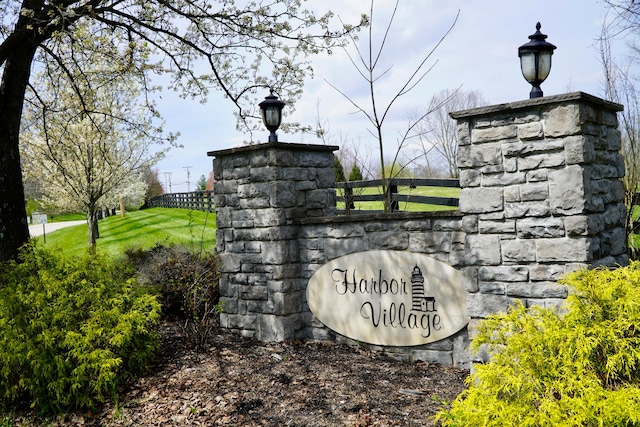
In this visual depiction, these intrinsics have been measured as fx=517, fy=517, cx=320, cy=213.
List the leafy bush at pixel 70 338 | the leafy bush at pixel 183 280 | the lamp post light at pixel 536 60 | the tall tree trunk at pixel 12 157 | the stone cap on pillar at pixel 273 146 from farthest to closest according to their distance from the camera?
1. the tall tree trunk at pixel 12 157
2. the leafy bush at pixel 183 280
3. the stone cap on pillar at pixel 273 146
4. the leafy bush at pixel 70 338
5. the lamp post light at pixel 536 60

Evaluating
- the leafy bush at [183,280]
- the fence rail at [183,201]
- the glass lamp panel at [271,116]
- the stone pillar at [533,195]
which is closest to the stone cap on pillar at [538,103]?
the stone pillar at [533,195]

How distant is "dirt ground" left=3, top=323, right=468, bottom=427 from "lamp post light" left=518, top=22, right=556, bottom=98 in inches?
105

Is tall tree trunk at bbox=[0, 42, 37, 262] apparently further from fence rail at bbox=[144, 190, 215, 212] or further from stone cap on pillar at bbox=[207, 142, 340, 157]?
fence rail at bbox=[144, 190, 215, 212]

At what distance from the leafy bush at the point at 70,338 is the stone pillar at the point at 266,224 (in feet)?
3.53

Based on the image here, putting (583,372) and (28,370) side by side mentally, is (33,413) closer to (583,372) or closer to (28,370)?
(28,370)

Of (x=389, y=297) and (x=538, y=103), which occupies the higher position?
(x=538, y=103)

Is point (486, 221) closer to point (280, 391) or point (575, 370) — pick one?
point (575, 370)

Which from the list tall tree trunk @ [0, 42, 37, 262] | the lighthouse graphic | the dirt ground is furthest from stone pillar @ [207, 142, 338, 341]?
tall tree trunk @ [0, 42, 37, 262]

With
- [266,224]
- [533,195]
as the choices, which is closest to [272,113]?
[266,224]

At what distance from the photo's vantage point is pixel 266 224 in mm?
5781

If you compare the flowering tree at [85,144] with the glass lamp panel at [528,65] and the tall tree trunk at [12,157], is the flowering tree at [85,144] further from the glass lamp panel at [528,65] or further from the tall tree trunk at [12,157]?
the glass lamp panel at [528,65]

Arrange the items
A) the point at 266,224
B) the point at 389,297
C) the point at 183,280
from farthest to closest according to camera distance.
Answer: the point at 183,280, the point at 266,224, the point at 389,297

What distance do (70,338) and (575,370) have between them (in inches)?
162

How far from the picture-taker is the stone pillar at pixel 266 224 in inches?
226
